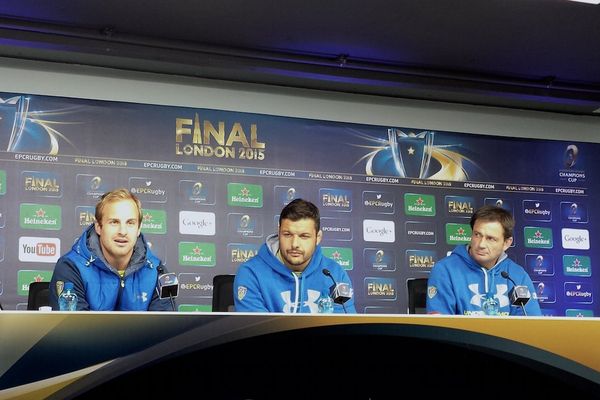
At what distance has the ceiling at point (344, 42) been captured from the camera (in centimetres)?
445

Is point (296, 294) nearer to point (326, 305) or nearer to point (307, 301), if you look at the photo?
point (307, 301)

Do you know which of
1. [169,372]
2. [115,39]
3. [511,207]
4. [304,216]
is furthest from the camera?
[511,207]

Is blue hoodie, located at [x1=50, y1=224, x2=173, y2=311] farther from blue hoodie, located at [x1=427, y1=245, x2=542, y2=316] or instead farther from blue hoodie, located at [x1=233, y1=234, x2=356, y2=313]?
blue hoodie, located at [x1=427, y1=245, x2=542, y2=316]

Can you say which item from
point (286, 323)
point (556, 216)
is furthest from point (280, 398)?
point (556, 216)

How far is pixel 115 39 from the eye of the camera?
15.3 ft

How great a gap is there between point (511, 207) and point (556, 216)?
14.0 inches

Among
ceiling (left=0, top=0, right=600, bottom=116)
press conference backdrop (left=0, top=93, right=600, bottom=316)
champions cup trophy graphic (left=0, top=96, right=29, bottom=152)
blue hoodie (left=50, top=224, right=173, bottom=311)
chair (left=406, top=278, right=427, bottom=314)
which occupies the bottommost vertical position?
chair (left=406, top=278, right=427, bottom=314)

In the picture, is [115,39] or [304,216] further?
[115,39]

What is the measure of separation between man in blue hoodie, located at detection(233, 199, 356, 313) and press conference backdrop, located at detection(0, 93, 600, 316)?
1679 millimetres

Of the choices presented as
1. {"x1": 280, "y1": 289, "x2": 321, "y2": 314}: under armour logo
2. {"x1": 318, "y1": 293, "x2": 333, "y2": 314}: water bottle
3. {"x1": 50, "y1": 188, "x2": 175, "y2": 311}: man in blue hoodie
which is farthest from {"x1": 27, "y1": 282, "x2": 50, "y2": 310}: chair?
{"x1": 318, "y1": 293, "x2": 333, "y2": 314}: water bottle

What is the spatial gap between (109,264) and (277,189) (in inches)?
84.3

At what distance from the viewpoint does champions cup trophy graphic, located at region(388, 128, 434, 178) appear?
546cm

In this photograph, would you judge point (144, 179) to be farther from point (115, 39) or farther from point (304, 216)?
point (304, 216)

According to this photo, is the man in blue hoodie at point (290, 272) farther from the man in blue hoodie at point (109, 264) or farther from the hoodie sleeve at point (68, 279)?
the hoodie sleeve at point (68, 279)
